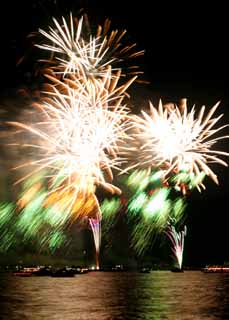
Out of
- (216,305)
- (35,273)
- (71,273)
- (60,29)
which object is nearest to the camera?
(60,29)

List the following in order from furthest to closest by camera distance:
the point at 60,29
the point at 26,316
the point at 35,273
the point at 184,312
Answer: the point at 35,273 → the point at 184,312 → the point at 26,316 → the point at 60,29

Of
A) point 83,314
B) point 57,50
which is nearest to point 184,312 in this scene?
point 83,314

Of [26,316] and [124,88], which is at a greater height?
[124,88]

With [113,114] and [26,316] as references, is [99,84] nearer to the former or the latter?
[113,114]

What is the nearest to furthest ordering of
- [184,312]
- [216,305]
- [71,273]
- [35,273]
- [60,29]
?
1. [60,29]
2. [184,312]
3. [216,305]
4. [71,273]
5. [35,273]

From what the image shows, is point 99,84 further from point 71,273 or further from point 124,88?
point 71,273

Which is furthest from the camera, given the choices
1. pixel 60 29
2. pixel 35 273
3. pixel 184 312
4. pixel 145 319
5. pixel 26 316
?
pixel 35 273

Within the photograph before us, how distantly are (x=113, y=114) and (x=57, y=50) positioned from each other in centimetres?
367

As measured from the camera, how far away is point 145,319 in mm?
31188

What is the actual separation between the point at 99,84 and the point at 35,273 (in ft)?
390

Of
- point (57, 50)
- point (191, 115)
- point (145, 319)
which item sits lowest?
point (145, 319)

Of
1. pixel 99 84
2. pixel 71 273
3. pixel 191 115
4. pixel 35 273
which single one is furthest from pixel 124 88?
pixel 35 273

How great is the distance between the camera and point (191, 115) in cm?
2481

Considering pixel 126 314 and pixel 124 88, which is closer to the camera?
pixel 124 88
